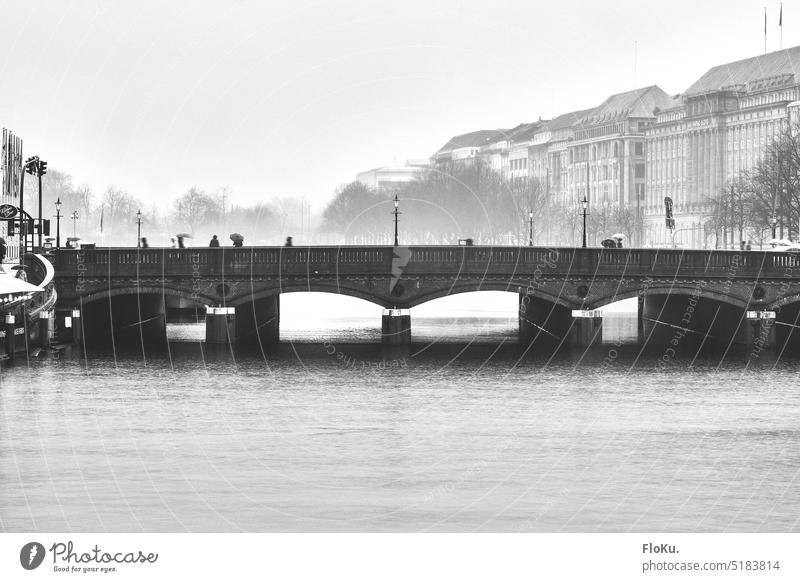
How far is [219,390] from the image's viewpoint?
7781 cm

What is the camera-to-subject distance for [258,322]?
374 feet

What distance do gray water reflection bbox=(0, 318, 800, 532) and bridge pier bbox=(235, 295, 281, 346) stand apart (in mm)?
9039

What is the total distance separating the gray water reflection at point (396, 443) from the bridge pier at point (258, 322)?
9.04 m

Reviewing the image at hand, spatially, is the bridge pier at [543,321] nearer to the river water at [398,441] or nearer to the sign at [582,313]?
the sign at [582,313]

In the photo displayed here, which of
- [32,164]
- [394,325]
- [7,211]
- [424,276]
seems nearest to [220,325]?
[394,325]

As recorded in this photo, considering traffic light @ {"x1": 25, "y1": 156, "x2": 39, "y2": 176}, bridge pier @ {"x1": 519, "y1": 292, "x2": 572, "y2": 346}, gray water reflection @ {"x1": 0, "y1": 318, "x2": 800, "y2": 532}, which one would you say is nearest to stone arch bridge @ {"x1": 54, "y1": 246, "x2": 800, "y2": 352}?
bridge pier @ {"x1": 519, "y1": 292, "x2": 572, "y2": 346}

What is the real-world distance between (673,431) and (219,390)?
21891 mm

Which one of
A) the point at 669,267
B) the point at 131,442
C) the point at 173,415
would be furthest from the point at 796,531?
the point at 669,267

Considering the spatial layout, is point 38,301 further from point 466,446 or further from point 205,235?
point 205,235

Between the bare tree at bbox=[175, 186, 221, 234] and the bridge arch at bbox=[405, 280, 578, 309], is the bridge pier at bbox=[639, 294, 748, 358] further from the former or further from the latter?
the bare tree at bbox=[175, 186, 221, 234]

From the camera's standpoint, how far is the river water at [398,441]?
1854 inches

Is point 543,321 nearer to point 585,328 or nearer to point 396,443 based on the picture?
point 585,328

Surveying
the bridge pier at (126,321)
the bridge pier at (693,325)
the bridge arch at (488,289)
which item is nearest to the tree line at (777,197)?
the bridge pier at (693,325)

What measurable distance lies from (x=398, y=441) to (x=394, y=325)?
38830 mm
